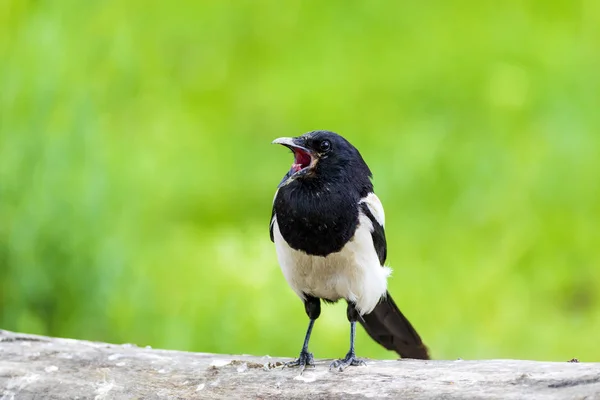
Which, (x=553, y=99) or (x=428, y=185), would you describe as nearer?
(x=428, y=185)

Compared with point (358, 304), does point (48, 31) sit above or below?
above

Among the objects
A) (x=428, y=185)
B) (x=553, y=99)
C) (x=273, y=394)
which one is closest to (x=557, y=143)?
(x=553, y=99)

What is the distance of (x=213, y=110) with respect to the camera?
6.27 metres

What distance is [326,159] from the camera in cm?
291

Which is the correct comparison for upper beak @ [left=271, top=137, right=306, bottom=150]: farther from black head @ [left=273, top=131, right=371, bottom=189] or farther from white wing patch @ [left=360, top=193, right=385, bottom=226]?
white wing patch @ [left=360, top=193, right=385, bottom=226]

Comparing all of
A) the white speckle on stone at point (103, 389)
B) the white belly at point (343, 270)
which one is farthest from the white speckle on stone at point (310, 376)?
the white speckle on stone at point (103, 389)

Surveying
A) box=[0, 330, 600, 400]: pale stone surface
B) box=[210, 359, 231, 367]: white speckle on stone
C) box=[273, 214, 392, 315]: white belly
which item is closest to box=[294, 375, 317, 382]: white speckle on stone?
box=[0, 330, 600, 400]: pale stone surface

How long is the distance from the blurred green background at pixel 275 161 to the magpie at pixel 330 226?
1.23m

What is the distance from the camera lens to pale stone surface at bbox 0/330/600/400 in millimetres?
2186

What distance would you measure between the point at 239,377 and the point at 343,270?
529mm

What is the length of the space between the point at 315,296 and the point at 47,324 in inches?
57.9

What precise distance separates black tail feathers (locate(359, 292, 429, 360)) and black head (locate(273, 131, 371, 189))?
0.54m

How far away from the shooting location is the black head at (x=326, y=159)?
9.47ft

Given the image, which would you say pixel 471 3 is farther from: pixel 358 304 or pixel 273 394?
pixel 273 394
